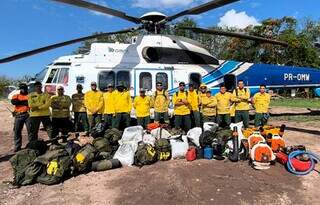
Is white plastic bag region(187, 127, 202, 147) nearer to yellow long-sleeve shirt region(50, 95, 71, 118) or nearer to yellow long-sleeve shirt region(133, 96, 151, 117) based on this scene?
yellow long-sleeve shirt region(133, 96, 151, 117)

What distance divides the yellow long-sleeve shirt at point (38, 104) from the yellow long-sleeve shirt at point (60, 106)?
72 cm

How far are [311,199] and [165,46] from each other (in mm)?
7437

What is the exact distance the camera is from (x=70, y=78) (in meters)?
11.3

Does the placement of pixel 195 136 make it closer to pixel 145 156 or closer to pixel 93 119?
pixel 145 156

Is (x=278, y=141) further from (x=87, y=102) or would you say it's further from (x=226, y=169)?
(x=87, y=102)

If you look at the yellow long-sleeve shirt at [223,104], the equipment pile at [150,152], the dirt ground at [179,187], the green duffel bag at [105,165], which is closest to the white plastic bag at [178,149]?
the equipment pile at [150,152]

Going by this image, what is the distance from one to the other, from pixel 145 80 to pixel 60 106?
2911 millimetres

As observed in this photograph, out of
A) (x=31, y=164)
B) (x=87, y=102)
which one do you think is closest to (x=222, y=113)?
(x=87, y=102)

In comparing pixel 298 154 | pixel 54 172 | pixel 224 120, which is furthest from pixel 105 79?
pixel 298 154

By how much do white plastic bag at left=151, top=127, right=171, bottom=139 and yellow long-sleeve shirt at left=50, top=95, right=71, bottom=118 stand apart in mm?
2815

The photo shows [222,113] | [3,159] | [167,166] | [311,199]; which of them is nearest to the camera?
[311,199]

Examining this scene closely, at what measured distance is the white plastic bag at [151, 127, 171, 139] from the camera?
8.69 m

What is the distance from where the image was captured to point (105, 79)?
11242 mm

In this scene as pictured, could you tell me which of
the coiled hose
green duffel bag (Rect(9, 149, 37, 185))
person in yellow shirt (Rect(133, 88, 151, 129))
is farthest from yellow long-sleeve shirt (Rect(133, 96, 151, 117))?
the coiled hose
